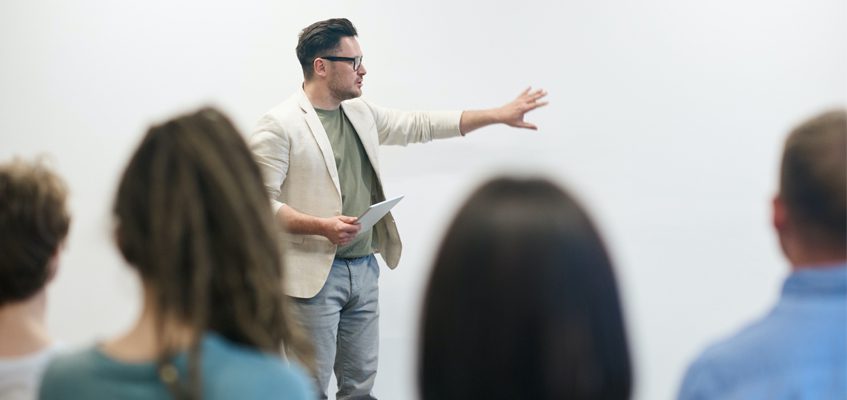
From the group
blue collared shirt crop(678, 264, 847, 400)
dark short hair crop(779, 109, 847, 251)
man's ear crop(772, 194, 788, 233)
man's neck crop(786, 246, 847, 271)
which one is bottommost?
blue collared shirt crop(678, 264, 847, 400)

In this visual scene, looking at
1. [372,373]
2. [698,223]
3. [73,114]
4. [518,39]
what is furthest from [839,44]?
[73,114]

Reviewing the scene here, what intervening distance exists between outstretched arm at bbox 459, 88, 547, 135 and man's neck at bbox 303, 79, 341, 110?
0.48m

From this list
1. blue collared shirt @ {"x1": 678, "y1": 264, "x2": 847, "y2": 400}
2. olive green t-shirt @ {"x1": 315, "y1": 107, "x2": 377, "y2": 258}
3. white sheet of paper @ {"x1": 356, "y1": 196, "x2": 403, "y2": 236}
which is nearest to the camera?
blue collared shirt @ {"x1": 678, "y1": 264, "x2": 847, "y2": 400}

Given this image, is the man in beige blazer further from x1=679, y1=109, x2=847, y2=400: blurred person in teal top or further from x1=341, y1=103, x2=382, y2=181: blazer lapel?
x1=679, y1=109, x2=847, y2=400: blurred person in teal top

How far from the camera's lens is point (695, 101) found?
11.2ft

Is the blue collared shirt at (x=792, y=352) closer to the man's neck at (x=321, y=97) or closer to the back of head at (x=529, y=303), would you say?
the back of head at (x=529, y=303)

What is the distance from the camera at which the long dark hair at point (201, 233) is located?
1.04m

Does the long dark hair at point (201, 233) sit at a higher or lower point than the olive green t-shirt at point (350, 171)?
higher

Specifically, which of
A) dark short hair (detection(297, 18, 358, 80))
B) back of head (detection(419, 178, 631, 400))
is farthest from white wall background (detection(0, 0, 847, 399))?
back of head (detection(419, 178, 631, 400))

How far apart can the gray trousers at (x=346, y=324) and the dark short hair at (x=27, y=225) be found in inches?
59.7

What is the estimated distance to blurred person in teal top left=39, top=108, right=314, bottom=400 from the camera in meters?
1.02

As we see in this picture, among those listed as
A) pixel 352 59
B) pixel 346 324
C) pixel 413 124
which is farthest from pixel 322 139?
pixel 346 324

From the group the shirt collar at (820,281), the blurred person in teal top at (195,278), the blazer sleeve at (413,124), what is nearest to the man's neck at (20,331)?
the blurred person in teal top at (195,278)

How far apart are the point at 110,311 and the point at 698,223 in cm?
229
